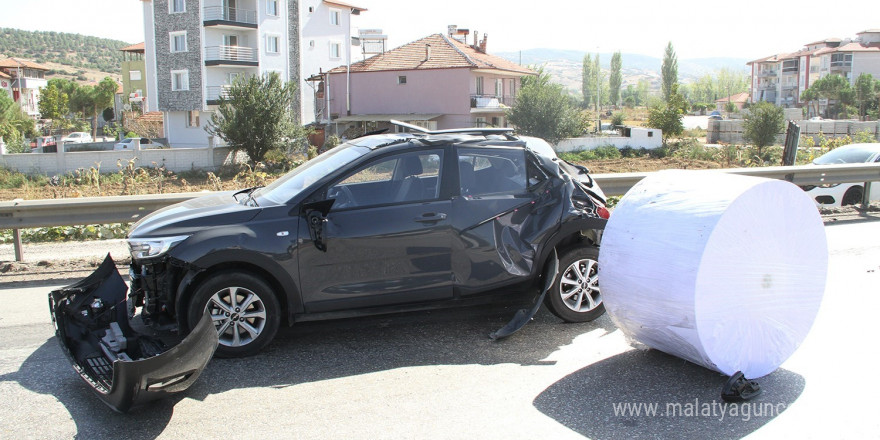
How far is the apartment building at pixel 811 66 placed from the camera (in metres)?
116

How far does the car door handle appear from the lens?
19.1ft

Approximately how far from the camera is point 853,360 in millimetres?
5324

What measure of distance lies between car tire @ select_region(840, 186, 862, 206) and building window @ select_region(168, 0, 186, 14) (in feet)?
178

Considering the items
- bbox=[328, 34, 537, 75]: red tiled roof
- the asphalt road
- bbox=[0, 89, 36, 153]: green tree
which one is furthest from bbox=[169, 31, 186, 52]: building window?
the asphalt road

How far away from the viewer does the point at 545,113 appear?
185ft

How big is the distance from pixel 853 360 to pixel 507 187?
290cm

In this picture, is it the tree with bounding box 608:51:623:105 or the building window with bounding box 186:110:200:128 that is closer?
the building window with bounding box 186:110:200:128

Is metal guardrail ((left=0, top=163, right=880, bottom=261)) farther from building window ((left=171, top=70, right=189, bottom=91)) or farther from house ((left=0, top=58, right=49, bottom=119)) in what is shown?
house ((left=0, top=58, right=49, bottom=119))

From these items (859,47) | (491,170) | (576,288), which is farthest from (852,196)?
(859,47)

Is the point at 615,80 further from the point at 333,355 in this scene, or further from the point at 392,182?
the point at 333,355

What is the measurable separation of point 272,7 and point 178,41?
7.95 meters

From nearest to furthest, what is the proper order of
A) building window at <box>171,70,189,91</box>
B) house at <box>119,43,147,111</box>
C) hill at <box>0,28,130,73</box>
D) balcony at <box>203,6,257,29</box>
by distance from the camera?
1. balcony at <box>203,6,257,29</box>
2. building window at <box>171,70,189,91</box>
3. house at <box>119,43,147,111</box>
4. hill at <box>0,28,130,73</box>

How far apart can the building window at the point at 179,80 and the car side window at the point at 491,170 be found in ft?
186

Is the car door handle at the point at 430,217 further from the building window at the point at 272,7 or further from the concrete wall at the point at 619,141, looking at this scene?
the building window at the point at 272,7
